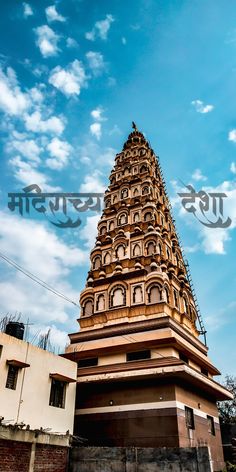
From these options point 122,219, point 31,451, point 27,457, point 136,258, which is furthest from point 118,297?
point 27,457

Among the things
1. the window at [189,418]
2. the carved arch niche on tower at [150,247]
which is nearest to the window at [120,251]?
the carved arch niche on tower at [150,247]

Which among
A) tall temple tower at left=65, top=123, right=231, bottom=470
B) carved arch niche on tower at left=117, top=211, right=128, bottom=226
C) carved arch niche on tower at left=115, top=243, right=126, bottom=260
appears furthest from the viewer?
carved arch niche on tower at left=117, top=211, right=128, bottom=226

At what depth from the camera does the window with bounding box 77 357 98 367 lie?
23.0m

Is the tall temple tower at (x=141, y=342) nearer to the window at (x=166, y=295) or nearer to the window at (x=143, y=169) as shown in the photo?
the window at (x=166, y=295)

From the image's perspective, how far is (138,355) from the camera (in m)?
21.7

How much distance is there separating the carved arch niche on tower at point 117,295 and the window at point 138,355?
3.72m

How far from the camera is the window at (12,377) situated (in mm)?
16125

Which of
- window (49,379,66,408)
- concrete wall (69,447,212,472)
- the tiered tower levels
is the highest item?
the tiered tower levels

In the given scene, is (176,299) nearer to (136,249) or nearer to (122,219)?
(136,249)

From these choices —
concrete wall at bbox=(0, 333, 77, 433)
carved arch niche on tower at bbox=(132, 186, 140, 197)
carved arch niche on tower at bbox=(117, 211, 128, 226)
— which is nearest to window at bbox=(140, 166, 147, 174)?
carved arch niche on tower at bbox=(132, 186, 140, 197)

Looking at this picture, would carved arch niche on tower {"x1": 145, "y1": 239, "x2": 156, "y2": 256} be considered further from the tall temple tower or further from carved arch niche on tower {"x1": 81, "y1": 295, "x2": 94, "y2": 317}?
carved arch niche on tower {"x1": 81, "y1": 295, "x2": 94, "y2": 317}

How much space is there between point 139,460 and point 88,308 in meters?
12.4

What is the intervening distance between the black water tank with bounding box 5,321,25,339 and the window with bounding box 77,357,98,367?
5624 mm

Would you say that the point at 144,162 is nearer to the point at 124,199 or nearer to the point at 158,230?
the point at 124,199
